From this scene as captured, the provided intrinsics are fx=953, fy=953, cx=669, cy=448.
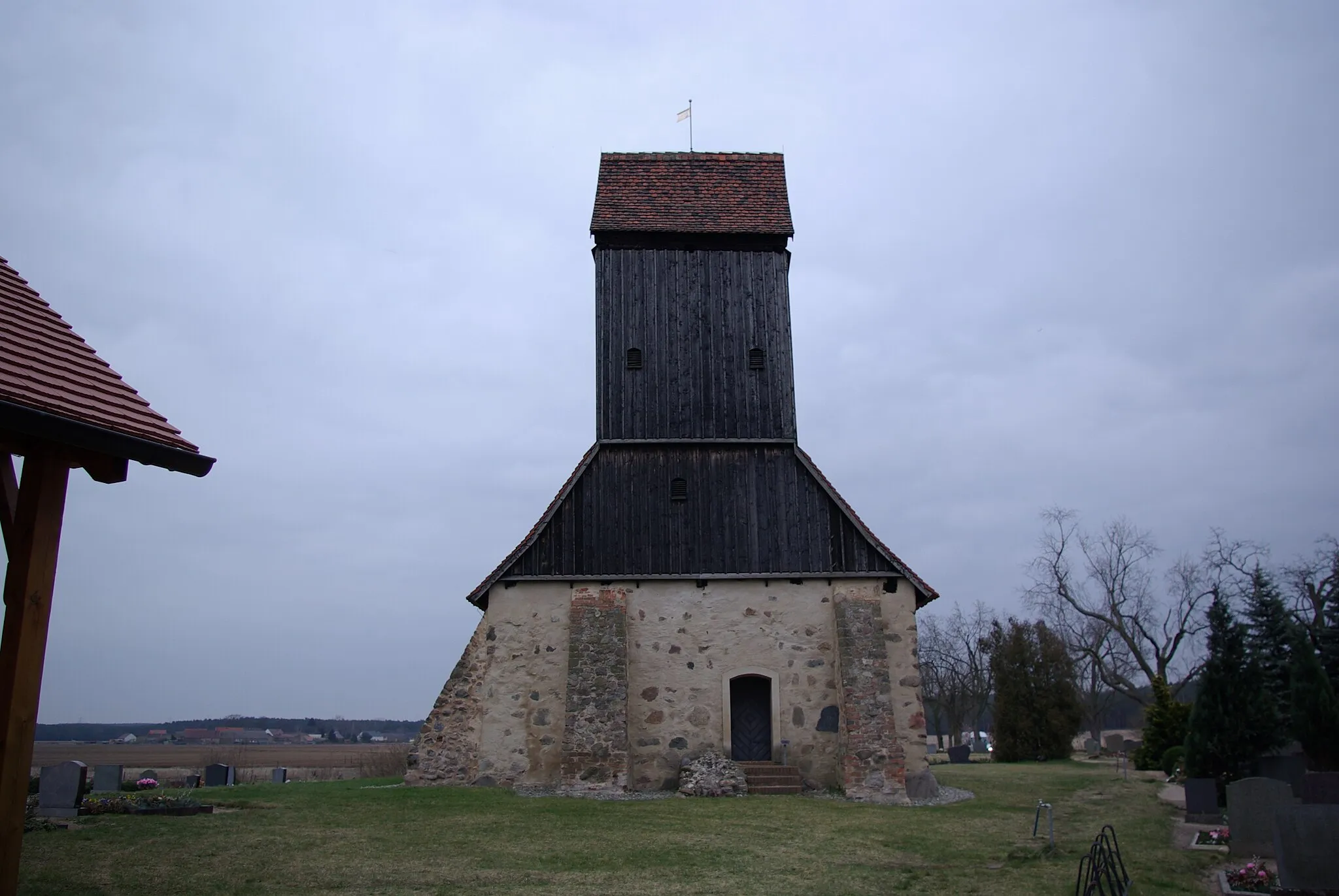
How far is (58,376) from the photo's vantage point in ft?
20.6

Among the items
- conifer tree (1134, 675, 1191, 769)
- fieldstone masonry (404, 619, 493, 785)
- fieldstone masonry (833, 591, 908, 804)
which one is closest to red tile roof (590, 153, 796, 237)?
fieldstone masonry (833, 591, 908, 804)

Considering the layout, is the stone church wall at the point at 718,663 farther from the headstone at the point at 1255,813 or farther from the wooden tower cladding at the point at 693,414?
the headstone at the point at 1255,813

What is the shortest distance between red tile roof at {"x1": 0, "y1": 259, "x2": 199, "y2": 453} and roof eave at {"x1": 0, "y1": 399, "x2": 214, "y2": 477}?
35 mm

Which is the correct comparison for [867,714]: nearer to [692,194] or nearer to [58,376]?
[692,194]

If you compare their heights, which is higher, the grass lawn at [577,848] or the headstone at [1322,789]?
the headstone at [1322,789]

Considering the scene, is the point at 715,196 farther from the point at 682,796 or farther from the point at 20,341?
the point at 20,341

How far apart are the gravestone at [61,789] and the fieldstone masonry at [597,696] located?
714 cm

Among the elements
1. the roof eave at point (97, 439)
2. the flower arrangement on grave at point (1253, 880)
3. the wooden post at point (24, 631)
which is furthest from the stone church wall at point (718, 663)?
the wooden post at point (24, 631)

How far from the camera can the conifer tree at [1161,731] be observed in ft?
83.3

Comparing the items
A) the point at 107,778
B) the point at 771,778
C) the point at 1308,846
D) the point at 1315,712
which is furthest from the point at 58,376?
the point at 1315,712

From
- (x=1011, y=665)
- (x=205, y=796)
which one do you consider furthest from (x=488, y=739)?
(x=1011, y=665)

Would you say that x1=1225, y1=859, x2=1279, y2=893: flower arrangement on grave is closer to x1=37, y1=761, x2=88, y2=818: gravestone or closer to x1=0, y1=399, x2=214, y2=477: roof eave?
x1=0, y1=399, x2=214, y2=477: roof eave

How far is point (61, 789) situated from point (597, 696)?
7904mm

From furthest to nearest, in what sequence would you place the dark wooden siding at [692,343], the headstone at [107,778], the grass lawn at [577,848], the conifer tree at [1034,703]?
the conifer tree at [1034,703] < the dark wooden siding at [692,343] < the headstone at [107,778] < the grass lawn at [577,848]
